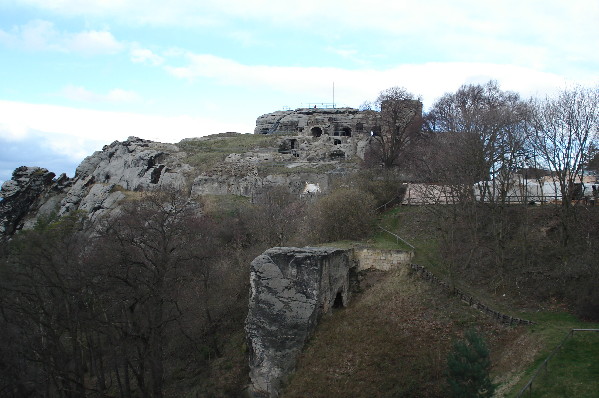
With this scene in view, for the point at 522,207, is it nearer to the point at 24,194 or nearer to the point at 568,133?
the point at 568,133

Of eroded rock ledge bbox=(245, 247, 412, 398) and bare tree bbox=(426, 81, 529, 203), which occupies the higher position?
bare tree bbox=(426, 81, 529, 203)

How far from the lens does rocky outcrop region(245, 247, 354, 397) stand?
19.3 meters

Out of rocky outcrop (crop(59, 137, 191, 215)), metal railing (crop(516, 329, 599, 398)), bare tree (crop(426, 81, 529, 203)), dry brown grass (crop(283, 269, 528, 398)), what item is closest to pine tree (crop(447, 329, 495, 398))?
metal railing (crop(516, 329, 599, 398))

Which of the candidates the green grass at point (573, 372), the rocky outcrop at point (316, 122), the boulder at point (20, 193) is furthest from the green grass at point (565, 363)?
the boulder at point (20, 193)

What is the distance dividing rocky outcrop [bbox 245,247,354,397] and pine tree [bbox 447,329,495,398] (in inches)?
297

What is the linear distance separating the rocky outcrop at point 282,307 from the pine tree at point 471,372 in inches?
297

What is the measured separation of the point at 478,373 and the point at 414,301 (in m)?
7.28

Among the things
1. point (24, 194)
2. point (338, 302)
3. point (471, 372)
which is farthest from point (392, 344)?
point (24, 194)

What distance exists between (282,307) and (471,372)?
863cm

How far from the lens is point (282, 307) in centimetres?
1973

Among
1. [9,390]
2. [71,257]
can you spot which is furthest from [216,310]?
Answer: [9,390]

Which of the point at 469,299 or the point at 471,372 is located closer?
the point at 471,372

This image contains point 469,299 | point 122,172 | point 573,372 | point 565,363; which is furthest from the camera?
point 122,172

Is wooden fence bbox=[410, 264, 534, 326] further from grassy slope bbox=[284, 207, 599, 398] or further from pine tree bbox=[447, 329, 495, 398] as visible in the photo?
pine tree bbox=[447, 329, 495, 398]
